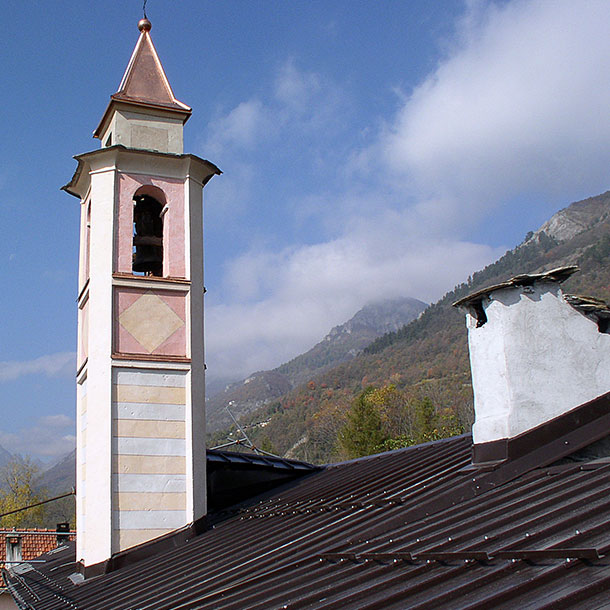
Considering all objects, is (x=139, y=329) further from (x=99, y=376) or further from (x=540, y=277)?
(x=540, y=277)

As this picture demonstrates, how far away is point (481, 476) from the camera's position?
5.36m

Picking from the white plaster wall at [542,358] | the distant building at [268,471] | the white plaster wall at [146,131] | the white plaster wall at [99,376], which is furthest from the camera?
the white plaster wall at [146,131]

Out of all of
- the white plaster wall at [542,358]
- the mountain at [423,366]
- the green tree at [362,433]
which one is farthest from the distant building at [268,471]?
the mountain at [423,366]

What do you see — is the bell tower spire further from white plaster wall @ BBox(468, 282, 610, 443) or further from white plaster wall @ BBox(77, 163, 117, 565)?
white plaster wall @ BBox(468, 282, 610, 443)

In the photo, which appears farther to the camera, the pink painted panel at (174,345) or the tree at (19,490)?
the tree at (19,490)

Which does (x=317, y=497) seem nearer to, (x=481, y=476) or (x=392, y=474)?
(x=392, y=474)

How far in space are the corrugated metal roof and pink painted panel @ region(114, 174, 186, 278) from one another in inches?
151

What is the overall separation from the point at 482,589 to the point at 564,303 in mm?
2999

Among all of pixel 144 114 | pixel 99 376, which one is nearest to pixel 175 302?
pixel 99 376

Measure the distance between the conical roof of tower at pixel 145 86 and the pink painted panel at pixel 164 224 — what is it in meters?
1.28

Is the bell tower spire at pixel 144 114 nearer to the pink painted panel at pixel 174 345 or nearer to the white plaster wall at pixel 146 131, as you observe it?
the white plaster wall at pixel 146 131

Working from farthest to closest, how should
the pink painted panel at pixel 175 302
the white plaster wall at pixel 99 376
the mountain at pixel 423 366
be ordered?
the mountain at pixel 423 366
the pink painted panel at pixel 175 302
the white plaster wall at pixel 99 376

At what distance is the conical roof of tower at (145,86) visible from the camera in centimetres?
1144

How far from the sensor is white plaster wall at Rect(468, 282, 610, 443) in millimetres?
5465
